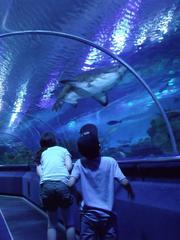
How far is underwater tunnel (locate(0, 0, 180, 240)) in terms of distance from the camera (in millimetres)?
11539

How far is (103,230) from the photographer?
406 centimetres

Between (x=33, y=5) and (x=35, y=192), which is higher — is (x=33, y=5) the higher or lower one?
the higher one

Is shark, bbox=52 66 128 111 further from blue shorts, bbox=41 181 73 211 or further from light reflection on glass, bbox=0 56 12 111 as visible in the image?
blue shorts, bbox=41 181 73 211

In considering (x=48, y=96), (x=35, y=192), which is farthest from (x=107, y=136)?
(x=35, y=192)

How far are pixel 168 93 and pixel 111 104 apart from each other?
277 cm

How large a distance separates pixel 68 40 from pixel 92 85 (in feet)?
10.6

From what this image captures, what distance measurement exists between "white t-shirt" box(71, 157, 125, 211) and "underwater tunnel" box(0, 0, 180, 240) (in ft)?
10.8

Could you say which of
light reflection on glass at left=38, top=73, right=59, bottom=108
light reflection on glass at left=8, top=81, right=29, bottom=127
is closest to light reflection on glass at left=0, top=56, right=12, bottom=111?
light reflection on glass at left=8, top=81, right=29, bottom=127

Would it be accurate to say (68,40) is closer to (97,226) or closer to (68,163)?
(68,163)

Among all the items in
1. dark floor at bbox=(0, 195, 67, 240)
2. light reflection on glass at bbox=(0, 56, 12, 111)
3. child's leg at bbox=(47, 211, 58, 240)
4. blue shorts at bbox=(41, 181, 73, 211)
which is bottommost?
dark floor at bbox=(0, 195, 67, 240)

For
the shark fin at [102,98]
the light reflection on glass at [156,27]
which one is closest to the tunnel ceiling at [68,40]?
the light reflection on glass at [156,27]

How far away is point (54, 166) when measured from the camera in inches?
208

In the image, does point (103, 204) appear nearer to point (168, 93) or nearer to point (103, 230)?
point (103, 230)

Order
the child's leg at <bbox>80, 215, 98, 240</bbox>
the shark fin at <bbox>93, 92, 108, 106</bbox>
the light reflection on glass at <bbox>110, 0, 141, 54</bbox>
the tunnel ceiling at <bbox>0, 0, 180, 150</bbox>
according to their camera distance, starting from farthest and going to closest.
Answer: the shark fin at <bbox>93, 92, 108, 106</bbox> → the tunnel ceiling at <bbox>0, 0, 180, 150</bbox> → the light reflection on glass at <bbox>110, 0, 141, 54</bbox> → the child's leg at <bbox>80, 215, 98, 240</bbox>
